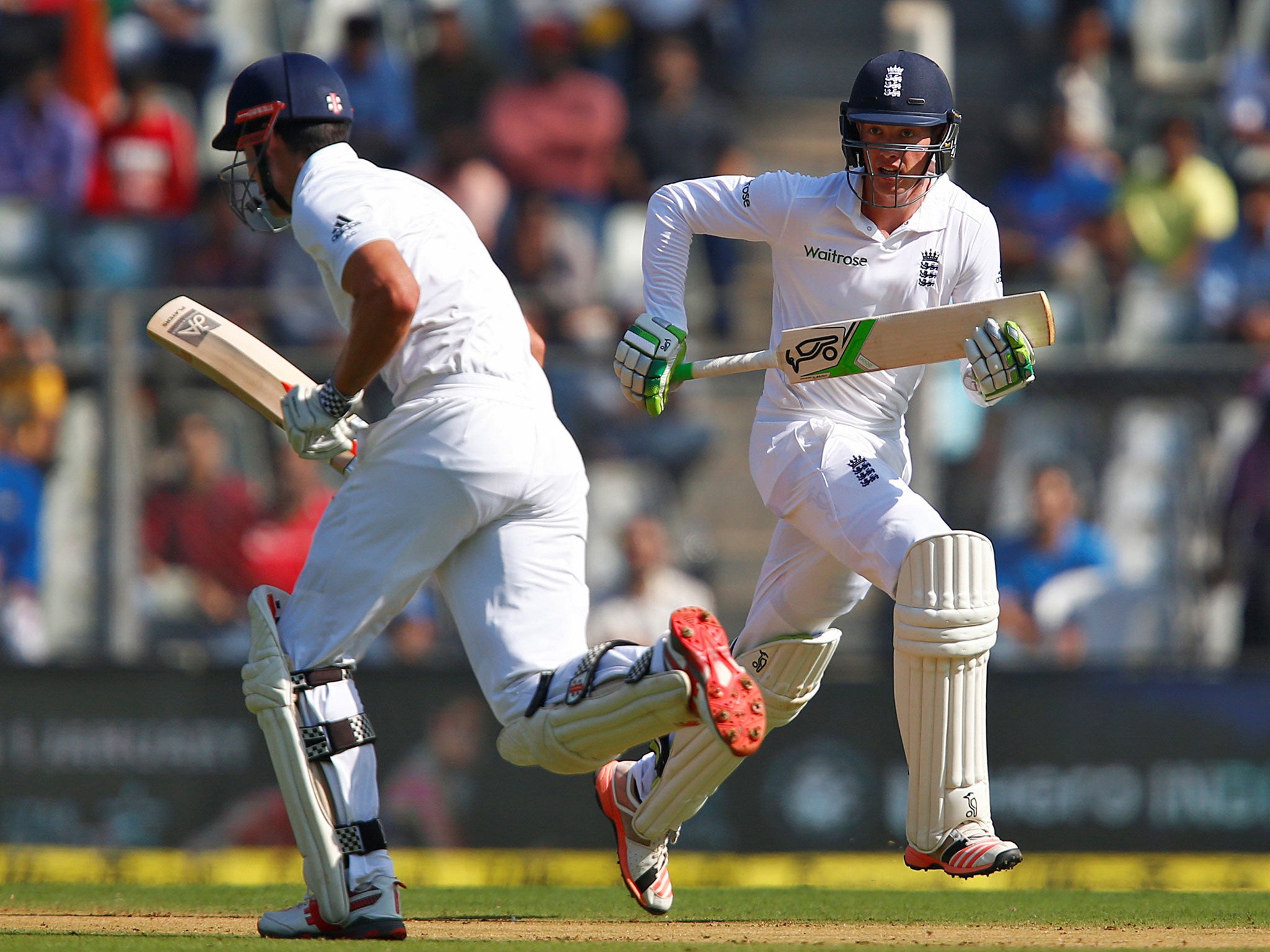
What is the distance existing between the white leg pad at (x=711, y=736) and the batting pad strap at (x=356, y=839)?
3.19 feet

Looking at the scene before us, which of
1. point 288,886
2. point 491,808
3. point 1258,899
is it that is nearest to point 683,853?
point 491,808

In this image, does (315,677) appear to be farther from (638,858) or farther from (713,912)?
(713,912)

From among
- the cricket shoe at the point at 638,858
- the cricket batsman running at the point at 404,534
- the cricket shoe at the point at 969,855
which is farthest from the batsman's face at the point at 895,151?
the cricket shoe at the point at 638,858

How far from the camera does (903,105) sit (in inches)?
179

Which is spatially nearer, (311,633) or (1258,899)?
(311,633)

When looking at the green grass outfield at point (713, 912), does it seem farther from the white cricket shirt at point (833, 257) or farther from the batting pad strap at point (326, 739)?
the white cricket shirt at point (833, 257)

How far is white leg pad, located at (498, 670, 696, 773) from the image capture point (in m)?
3.80

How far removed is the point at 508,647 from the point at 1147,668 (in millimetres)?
3721

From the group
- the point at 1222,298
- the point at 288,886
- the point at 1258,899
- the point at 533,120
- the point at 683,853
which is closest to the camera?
the point at 1258,899

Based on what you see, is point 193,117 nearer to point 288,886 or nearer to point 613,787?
point 288,886

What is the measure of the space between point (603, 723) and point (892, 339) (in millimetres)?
1293

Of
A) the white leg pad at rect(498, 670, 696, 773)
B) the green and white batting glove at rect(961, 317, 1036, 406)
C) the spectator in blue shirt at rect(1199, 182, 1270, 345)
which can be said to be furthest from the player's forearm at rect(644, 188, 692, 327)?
the spectator in blue shirt at rect(1199, 182, 1270, 345)

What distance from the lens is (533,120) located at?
1007 centimetres

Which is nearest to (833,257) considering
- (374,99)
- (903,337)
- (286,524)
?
(903,337)
